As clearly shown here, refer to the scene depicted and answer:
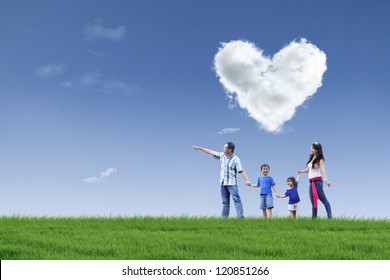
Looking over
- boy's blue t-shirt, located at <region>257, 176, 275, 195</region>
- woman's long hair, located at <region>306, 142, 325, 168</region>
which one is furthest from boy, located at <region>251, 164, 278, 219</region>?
woman's long hair, located at <region>306, 142, 325, 168</region>

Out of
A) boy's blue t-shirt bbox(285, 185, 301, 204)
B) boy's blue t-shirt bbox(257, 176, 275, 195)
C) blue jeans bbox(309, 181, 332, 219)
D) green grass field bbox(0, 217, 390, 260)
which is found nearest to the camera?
green grass field bbox(0, 217, 390, 260)

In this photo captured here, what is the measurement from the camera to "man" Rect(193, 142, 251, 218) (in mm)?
17688

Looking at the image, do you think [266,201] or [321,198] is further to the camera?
[266,201]

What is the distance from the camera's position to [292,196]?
1870 cm

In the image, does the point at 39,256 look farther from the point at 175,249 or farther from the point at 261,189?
the point at 261,189

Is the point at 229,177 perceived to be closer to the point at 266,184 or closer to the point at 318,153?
the point at 266,184

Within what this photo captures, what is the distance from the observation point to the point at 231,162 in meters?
18.0

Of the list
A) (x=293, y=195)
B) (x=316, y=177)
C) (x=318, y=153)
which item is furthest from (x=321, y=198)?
(x=293, y=195)

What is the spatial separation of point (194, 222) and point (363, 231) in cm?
470

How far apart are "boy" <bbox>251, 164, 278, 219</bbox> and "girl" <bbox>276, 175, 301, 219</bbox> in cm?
49

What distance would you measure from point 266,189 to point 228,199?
1.31m

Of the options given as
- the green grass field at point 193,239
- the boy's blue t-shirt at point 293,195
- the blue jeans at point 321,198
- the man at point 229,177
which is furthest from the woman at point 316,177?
the man at point 229,177

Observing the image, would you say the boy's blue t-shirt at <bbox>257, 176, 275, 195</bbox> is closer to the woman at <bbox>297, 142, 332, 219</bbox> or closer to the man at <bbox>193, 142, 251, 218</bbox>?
the man at <bbox>193, 142, 251, 218</bbox>
